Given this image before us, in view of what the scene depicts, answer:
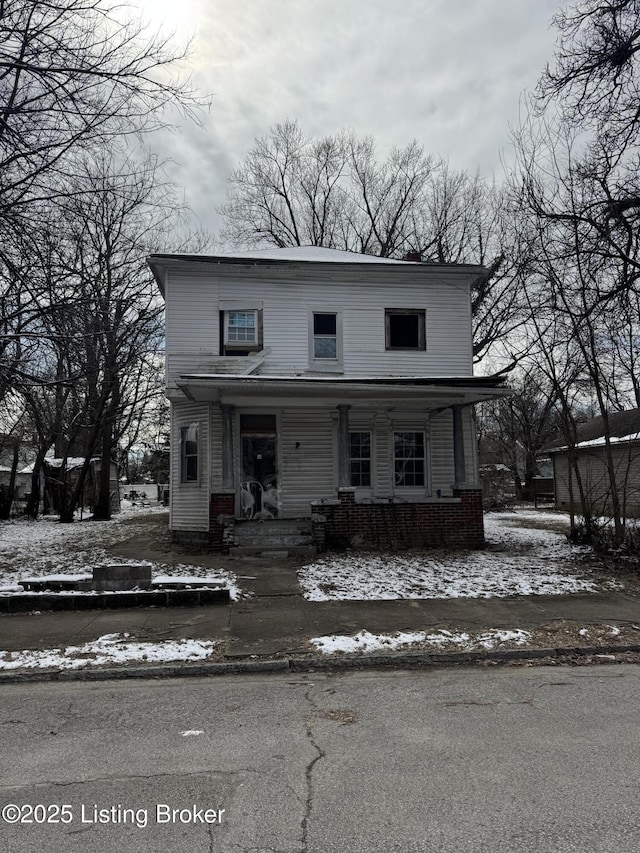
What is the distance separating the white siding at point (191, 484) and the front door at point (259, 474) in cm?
86

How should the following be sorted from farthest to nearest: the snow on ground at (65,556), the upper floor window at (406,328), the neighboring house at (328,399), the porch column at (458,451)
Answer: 1. the upper floor window at (406,328)
2. the porch column at (458,451)
3. the neighboring house at (328,399)
4. the snow on ground at (65,556)

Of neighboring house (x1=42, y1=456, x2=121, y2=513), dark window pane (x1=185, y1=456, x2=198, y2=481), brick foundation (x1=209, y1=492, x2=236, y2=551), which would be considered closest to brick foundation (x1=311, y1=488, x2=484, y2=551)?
brick foundation (x1=209, y1=492, x2=236, y2=551)

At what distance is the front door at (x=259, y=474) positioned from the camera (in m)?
13.7

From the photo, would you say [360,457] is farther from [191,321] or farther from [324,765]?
[324,765]

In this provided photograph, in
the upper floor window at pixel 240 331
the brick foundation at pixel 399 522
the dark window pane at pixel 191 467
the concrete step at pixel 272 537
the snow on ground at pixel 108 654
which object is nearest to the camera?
the snow on ground at pixel 108 654

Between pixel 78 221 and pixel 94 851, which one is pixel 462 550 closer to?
pixel 78 221

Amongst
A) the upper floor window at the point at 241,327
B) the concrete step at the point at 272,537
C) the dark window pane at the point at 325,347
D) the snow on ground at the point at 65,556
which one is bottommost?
the snow on ground at the point at 65,556

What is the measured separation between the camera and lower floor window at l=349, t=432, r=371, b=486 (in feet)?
46.5

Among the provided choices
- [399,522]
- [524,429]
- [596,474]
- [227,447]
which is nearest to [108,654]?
[227,447]

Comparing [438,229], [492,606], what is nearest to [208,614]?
[492,606]

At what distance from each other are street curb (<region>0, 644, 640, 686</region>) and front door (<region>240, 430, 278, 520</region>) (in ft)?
26.4

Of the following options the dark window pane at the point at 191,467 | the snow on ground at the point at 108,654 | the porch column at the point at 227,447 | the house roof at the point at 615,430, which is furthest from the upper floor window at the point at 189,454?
the house roof at the point at 615,430

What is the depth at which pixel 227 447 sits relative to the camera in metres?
12.6

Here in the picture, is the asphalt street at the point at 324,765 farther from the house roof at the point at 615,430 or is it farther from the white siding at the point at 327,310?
the house roof at the point at 615,430
